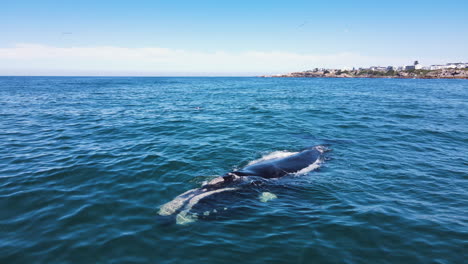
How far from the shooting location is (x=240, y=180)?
444 inches

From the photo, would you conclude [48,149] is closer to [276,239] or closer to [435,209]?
[276,239]

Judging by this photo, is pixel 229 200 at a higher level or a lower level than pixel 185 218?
higher

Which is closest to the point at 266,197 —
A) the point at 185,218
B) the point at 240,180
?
the point at 240,180

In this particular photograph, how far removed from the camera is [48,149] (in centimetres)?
1694

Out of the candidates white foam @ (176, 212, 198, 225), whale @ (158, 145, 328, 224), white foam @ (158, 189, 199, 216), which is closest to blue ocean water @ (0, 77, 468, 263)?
white foam @ (176, 212, 198, 225)

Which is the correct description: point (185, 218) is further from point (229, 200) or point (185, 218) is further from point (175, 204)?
point (229, 200)

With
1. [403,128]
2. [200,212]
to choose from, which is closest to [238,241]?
[200,212]

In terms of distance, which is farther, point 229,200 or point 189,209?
point 229,200

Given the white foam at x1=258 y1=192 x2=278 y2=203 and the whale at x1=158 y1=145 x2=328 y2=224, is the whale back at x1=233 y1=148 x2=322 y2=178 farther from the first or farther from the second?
the white foam at x1=258 y1=192 x2=278 y2=203

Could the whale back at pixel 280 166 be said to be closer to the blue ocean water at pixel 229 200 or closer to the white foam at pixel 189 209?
the blue ocean water at pixel 229 200

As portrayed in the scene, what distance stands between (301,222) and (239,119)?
67.2 ft

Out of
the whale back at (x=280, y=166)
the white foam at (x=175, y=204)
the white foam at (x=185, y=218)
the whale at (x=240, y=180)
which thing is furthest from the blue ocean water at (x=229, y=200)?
the whale back at (x=280, y=166)

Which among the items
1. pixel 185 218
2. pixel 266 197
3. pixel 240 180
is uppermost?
pixel 240 180

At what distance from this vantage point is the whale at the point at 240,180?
9523 millimetres
